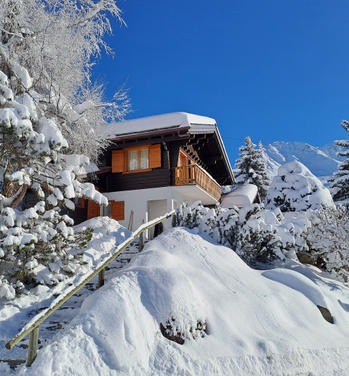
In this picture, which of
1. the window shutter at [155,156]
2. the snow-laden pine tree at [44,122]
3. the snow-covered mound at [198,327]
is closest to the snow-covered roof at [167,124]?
the window shutter at [155,156]

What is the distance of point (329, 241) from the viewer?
10.1 meters

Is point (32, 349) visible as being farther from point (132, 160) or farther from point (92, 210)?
point (132, 160)

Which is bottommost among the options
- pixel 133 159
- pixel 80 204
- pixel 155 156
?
pixel 80 204

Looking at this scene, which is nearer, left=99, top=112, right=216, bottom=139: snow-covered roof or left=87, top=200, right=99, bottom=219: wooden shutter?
left=99, top=112, right=216, bottom=139: snow-covered roof

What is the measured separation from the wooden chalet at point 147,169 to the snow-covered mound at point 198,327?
854cm

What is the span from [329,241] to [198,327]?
680cm

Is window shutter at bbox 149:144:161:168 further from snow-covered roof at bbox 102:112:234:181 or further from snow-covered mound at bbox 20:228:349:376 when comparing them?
snow-covered mound at bbox 20:228:349:376

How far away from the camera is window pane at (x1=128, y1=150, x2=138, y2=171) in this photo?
54.3ft

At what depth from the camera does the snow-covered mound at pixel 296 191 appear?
22.1 meters

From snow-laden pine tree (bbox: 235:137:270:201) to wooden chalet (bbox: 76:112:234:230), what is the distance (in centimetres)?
1530

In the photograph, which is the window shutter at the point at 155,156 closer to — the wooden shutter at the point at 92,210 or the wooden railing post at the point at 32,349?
the wooden shutter at the point at 92,210

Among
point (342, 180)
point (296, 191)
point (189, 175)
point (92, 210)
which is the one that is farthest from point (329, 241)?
point (296, 191)

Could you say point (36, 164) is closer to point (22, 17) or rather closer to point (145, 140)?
point (22, 17)

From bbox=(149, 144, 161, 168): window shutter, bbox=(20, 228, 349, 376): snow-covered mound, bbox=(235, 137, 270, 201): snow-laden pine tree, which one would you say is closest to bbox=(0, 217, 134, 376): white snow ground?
bbox=(20, 228, 349, 376): snow-covered mound
